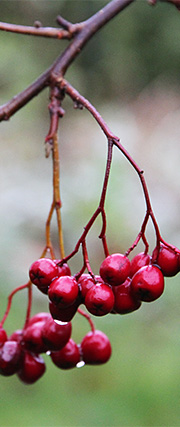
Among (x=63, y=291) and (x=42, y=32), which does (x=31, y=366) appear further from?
Result: (x=42, y=32)

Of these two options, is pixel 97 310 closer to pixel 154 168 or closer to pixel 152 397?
pixel 152 397

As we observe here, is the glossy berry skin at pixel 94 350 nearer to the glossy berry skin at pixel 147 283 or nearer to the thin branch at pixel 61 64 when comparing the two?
the glossy berry skin at pixel 147 283

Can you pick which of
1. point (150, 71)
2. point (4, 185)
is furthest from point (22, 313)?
point (150, 71)

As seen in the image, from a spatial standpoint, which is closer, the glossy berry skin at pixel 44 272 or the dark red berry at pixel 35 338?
the glossy berry skin at pixel 44 272

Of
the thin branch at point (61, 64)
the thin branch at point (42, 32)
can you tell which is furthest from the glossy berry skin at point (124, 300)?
the thin branch at point (42, 32)

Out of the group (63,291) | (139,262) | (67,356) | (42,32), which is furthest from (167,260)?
(42,32)

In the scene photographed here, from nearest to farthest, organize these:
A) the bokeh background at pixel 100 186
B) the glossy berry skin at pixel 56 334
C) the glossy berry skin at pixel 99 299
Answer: the glossy berry skin at pixel 99 299 < the glossy berry skin at pixel 56 334 < the bokeh background at pixel 100 186
